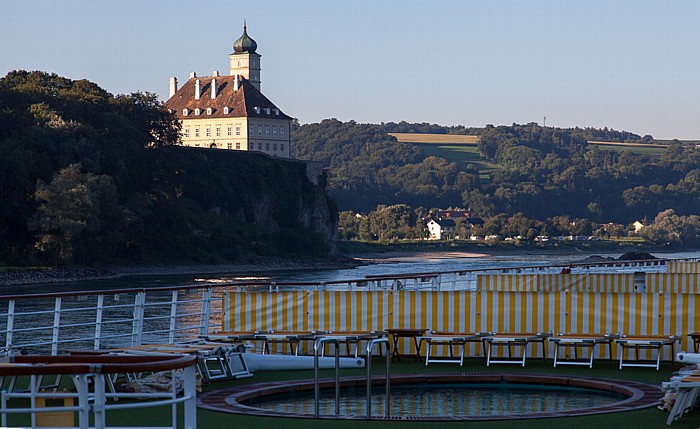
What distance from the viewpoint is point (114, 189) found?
241ft

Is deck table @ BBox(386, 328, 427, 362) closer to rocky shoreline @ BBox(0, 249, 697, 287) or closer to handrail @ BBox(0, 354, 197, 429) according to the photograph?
Result: handrail @ BBox(0, 354, 197, 429)

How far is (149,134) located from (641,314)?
249 ft

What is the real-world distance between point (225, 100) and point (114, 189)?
222ft

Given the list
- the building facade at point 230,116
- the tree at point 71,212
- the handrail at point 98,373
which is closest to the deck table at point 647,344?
the handrail at point 98,373

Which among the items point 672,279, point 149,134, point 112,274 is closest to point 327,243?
point 149,134

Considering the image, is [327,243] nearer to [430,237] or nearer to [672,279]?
[430,237]

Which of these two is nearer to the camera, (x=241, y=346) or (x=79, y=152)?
(x=241, y=346)

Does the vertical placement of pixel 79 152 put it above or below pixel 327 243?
above

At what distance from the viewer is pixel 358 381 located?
1262cm

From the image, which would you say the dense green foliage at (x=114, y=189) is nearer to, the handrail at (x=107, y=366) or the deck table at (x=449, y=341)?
the deck table at (x=449, y=341)

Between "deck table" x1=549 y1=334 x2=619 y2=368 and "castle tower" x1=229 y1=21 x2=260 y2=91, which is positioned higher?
"castle tower" x1=229 y1=21 x2=260 y2=91

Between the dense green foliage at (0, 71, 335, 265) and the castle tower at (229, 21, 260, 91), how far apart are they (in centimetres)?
3959

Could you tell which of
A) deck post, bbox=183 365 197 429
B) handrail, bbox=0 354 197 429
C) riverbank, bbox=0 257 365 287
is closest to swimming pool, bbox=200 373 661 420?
deck post, bbox=183 365 197 429

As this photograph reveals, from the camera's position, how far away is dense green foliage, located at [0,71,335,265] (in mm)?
71500
